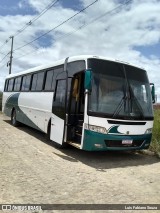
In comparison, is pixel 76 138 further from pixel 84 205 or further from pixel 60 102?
pixel 84 205

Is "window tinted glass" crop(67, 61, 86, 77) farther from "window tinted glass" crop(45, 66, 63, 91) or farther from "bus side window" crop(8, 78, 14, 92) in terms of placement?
"bus side window" crop(8, 78, 14, 92)

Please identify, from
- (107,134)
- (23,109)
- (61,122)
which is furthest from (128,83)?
(23,109)

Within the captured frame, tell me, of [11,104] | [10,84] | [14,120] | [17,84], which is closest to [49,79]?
[17,84]

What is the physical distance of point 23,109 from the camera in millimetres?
16438

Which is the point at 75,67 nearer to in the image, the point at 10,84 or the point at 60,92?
the point at 60,92

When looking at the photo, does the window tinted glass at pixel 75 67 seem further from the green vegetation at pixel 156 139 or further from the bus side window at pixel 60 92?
the green vegetation at pixel 156 139

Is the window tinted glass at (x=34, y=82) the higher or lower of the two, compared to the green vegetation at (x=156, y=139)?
higher

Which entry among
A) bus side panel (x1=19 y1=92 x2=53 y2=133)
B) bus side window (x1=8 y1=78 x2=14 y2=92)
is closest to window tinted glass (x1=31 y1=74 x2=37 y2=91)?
bus side panel (x1=19 y1=92 x2=53 y2=133)

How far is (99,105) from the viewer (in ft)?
30.7

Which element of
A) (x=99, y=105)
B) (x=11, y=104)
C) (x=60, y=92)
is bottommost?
(x=11, y=104)

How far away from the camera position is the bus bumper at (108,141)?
9219 mm

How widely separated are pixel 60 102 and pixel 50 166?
2874 millimetres

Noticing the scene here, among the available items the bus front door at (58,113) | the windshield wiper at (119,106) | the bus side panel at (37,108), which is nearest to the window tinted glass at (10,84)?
the bus side panel at (37,108)

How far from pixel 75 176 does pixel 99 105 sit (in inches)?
94.6
